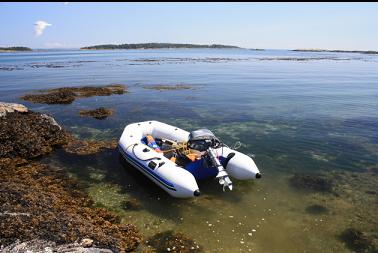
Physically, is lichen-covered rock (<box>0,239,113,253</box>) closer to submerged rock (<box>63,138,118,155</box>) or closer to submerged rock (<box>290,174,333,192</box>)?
submerged rock (<box>290,174,333,192</box>)

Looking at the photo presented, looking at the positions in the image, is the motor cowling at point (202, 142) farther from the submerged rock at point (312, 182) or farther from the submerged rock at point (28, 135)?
the submerged rock at point (28, 135)

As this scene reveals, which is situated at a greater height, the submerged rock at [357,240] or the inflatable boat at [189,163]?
the inflatable boat at [189,163]

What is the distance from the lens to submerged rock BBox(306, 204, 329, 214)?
32.5 ft

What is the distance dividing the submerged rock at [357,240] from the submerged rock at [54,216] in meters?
5.56

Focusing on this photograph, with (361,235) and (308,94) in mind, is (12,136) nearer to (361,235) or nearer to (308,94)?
(361,235)

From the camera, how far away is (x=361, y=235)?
28.7 ft

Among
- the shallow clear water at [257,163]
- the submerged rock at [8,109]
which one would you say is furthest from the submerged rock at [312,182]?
the submerged rock at [8,109]

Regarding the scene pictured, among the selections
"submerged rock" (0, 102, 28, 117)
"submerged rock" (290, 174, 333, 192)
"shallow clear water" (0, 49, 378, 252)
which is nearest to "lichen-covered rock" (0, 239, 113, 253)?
"shallow clear water" (0, 49, 378, 252)

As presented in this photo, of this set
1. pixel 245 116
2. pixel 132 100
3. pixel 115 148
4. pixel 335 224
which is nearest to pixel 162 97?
pixel 132 100

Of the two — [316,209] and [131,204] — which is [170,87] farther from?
[316,209]

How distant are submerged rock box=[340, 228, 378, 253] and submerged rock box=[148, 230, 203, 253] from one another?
12.9ft

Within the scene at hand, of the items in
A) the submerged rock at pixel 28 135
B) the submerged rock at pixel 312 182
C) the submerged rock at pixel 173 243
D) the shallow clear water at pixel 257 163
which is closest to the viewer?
the submerged rock at pixel 173 243

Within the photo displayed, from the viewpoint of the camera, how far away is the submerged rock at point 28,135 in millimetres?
13805

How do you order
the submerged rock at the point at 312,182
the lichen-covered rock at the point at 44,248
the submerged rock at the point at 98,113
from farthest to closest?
the submerged rock at the point at 98,113, the submerged rock at the point at 312,182, the lichen-covered rock at the point at 44,248
